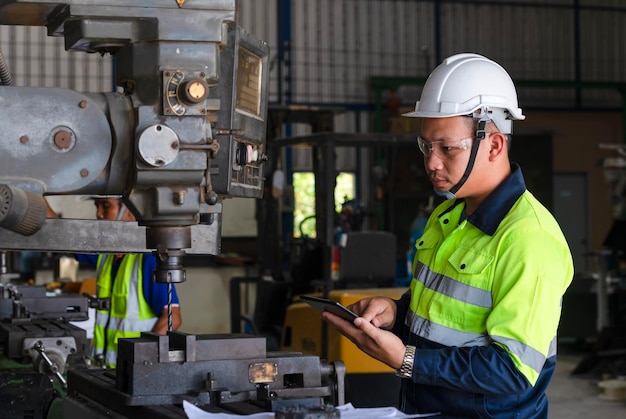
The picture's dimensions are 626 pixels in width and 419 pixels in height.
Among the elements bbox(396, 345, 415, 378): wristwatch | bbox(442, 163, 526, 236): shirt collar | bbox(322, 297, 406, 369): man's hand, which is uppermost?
bbox(442, 163, 526, 236): shirt collar

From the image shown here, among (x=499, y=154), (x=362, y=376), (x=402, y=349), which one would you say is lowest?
(x=362, y=376)

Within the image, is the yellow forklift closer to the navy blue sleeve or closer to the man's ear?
the navy blue sleeve

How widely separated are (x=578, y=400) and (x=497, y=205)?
15.8ft

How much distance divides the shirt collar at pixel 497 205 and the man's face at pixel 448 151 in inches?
2.1

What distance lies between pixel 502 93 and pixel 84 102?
2.61 feet

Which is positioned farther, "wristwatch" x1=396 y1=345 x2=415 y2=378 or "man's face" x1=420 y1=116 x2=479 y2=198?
"man's face" x1=420 y1=116 x2=479 y2=198

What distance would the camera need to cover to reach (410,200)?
920 cm

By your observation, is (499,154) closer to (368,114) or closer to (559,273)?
(559,273)

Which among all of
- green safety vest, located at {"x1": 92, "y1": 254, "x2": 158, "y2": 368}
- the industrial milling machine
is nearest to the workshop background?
green safety vest, located at {"x1": 92, "y1": 254, "x2": 158, "y2": 368}

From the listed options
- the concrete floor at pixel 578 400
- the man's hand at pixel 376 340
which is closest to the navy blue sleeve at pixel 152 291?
the man's hand at pixel 376 340

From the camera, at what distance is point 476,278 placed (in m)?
1.69

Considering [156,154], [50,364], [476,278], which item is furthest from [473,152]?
[50,364]

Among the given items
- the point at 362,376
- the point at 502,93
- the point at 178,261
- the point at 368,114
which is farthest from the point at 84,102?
the point at 368,114

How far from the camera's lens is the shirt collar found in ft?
5.70
